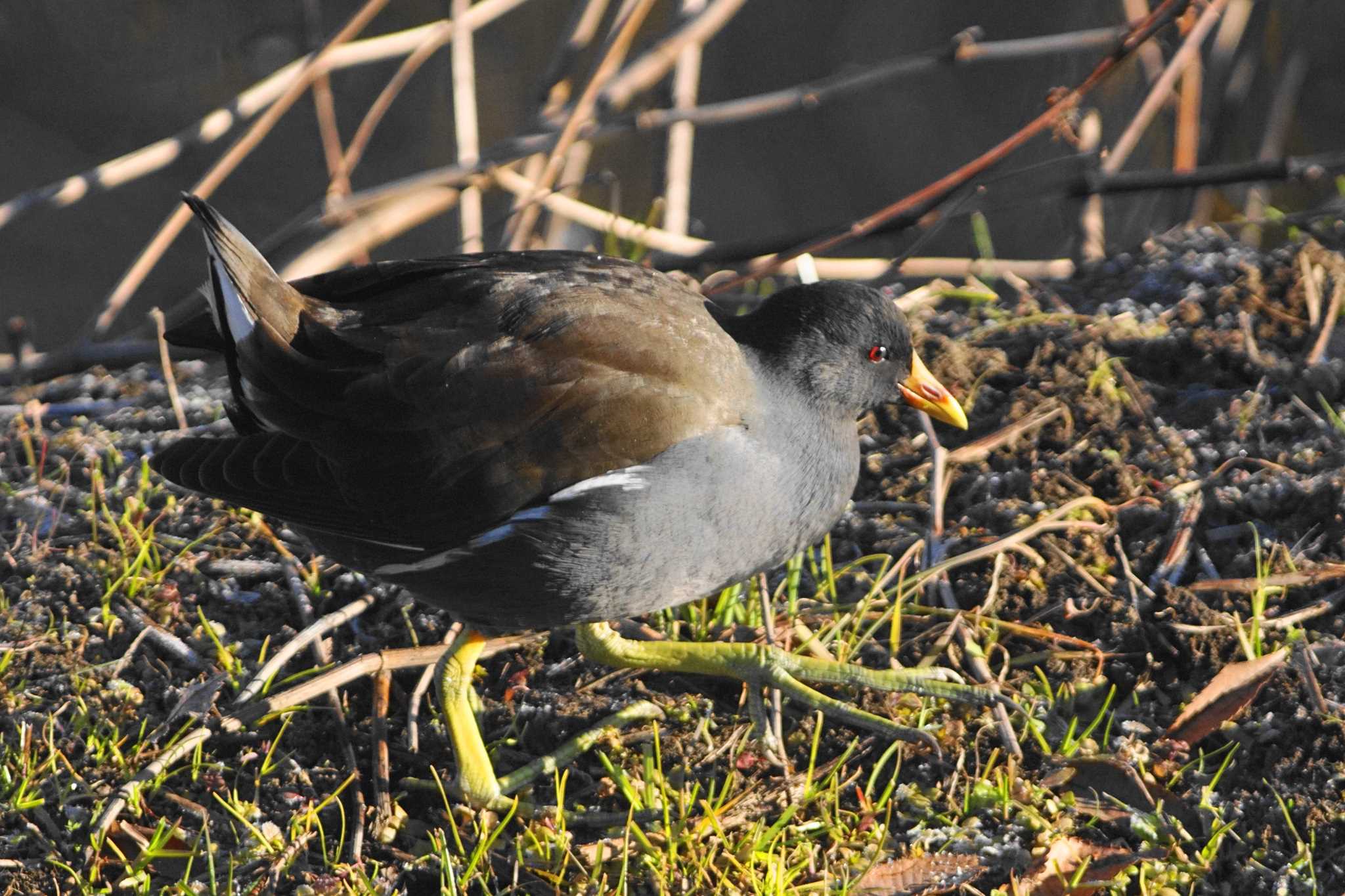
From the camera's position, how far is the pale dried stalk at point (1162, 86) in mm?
4184

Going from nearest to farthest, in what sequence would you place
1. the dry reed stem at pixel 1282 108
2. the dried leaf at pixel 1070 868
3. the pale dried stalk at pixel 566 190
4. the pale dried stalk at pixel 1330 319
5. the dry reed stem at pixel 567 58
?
the dried leaf at pixel 1070 868, the pale dried stalk at pixel 1330 319, the dry reed stem at pixel 567 58, the pale dried stalk at pixel 566 190, the dry reed stem at pixel 1282 108

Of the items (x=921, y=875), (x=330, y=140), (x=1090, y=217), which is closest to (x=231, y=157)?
(x=330, y=140)

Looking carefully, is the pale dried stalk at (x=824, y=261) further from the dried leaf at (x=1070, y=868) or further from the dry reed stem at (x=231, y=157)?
the dried leaf at (x=1070, y=868)

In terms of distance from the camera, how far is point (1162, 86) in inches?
168

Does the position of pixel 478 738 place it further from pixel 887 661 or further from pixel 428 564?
pixel 887 661

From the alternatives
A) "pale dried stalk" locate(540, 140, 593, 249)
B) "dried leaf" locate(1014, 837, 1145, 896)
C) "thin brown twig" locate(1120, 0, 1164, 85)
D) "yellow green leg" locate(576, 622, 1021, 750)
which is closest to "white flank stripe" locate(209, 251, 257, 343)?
"yellow green leg" locate(576, 622, 1021, 750)

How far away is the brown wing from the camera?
8.45ft

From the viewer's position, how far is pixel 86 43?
743 cm

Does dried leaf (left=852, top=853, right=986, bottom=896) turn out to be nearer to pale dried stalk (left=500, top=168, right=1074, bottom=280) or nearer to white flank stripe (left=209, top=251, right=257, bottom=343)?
white flank stripe (left=209, top=251, right=257, bottom=343)

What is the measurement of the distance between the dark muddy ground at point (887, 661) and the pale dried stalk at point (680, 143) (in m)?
1.30

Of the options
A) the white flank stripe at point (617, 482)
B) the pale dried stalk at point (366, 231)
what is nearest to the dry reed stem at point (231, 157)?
the pale dried stalk at point (366, 231)

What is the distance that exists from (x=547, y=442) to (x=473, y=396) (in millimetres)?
166

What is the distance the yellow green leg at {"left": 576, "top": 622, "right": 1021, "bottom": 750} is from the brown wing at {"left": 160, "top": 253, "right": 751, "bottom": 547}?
1.34 ft

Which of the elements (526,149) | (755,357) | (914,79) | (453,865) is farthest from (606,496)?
(914,79)
